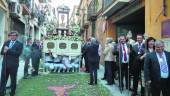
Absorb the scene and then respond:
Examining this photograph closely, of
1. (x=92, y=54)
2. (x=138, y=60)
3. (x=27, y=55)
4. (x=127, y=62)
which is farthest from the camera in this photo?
(x=27, y=55)

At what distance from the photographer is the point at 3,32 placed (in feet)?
76.6

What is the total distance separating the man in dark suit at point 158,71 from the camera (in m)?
7.47

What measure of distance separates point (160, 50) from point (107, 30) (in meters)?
Result: 16.5

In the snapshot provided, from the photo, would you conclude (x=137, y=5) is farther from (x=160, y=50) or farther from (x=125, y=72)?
(x=160, y=50)

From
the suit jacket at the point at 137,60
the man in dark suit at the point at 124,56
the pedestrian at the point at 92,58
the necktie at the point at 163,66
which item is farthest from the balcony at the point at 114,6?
the necktie at the point at 163,66

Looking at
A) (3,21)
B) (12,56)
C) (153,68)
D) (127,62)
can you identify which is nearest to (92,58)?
(127,62)

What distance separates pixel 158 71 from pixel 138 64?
2902mm

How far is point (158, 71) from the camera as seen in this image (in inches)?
293

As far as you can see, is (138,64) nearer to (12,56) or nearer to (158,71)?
(158,71)

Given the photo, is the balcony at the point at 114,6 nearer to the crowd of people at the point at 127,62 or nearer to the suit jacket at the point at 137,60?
the crowd of people at the point at 127,62

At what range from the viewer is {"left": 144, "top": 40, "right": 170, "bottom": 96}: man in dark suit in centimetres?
747

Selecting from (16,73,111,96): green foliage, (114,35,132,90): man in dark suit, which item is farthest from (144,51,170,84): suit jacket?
(16,73,111,96): green foliage

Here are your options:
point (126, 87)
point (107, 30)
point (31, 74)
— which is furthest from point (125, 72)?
point (107, 30)

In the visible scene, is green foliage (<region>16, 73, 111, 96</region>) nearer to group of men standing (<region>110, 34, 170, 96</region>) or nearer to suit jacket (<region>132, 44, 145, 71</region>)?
group of men standing (<region>110, 34, 170, 96</region>)
